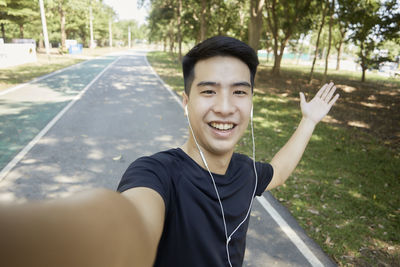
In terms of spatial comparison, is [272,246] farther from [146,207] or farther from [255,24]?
[255,24]

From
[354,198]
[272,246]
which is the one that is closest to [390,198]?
[354,198]

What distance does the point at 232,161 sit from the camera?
1.79 meters

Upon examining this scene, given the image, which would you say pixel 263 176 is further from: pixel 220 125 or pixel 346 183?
pixel 346 183

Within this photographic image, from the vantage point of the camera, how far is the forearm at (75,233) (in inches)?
19.7

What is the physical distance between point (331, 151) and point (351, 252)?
13.1 ft

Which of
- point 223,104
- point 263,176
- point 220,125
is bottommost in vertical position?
point 263,176

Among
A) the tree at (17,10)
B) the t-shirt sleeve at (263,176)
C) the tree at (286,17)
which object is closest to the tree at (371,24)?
the tree at (286,17)

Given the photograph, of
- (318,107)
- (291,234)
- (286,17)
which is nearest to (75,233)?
(318,107)

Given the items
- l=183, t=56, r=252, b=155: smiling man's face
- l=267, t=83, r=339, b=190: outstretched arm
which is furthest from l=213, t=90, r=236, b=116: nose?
l=267, t=83, r=339, b=190: outstretched arm

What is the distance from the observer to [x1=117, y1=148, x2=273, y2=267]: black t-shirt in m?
1.36

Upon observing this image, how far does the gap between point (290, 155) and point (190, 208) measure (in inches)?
45.0

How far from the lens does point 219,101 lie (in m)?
1.54

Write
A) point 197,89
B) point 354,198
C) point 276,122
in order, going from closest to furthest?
1. point 197,89
2. point 354,198
3. point 276,122

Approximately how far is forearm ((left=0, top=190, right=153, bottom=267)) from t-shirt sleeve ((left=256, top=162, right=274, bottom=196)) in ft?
4.01
